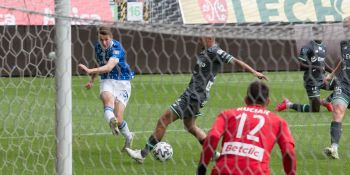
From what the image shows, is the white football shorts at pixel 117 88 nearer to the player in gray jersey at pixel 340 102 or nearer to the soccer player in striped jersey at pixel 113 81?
the soccer player in striped jersey at pixel 113 81

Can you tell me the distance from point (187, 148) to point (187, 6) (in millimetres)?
17369

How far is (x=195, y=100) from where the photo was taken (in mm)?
10875

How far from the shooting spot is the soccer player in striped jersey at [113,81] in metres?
11.5

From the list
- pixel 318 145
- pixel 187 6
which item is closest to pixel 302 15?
pixel 187 6

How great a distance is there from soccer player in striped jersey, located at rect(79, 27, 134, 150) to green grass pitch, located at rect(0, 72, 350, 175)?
1.16 feet

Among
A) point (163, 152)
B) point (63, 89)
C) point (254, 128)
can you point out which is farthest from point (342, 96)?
point (63, 89)

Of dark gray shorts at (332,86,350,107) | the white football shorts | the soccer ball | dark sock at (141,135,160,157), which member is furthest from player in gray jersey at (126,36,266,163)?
dark gray shorts at (332,86,350,107)

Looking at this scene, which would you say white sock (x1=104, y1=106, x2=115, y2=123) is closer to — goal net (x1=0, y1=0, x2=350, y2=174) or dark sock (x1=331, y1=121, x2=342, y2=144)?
goal net (x1=0, y1=0, x2=350, y2=174)

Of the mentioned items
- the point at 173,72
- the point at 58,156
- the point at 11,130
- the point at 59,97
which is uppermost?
the point at 59,97

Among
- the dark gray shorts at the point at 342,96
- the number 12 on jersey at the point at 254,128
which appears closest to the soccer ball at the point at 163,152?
the dark gray shorts at the point at 342,96

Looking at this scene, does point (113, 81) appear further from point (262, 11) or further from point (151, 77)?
point (262, 11)

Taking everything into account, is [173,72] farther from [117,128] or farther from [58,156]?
[58,156]

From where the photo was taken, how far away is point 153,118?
15.1 m

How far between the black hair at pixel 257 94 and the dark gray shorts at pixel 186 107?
3857mm
